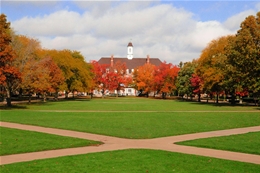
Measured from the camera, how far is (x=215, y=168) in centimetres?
1158

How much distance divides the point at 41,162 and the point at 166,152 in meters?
5.53

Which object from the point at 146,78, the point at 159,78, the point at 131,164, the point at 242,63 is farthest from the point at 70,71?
the point at 131,164

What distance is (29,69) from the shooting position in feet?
156

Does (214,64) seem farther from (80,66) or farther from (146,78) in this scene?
(146,78)

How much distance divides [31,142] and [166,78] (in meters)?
85.3

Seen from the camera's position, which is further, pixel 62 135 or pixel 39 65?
pixel 39 65

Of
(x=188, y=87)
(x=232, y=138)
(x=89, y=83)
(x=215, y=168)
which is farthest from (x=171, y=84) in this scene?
(x=215, y=168)

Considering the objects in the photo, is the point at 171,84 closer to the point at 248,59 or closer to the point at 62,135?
the point at 248,59

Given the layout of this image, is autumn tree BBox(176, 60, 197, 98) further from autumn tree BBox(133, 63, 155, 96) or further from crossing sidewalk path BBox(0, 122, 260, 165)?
crossing sidewalk path BBox(0, 122, 260, 165)

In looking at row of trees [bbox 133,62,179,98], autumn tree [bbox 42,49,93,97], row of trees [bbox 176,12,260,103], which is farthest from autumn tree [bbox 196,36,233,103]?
row of trees [bbox 133,62,179,98]

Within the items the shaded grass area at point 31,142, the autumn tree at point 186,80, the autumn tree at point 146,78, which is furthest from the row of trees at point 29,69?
the autumn tree at point 146,78

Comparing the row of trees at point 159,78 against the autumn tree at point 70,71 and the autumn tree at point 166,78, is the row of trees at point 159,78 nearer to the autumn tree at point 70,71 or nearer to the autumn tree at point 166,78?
the autumn tree at point 166,78

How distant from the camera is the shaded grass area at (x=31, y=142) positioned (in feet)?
49.3

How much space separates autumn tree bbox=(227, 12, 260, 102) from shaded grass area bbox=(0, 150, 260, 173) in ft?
116
